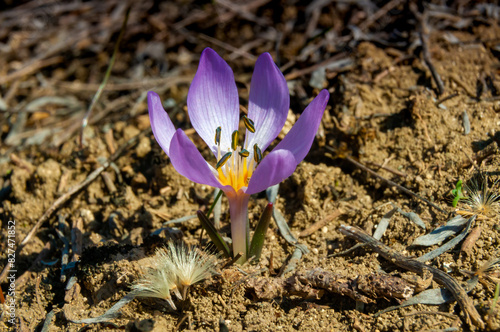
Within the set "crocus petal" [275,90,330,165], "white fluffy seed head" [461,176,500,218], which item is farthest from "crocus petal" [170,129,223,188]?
"white fluffy seed head" [461,176,500,218]

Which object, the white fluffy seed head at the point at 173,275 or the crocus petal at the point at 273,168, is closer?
the crocus petal at the point at 273,168

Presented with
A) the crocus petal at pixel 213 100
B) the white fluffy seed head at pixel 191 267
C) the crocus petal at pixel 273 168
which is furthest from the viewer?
the crocus petal at pixel 213 100

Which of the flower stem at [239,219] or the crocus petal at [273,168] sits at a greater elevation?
the crocus petal at [273,168]

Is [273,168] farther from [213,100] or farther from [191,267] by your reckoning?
[213,100]

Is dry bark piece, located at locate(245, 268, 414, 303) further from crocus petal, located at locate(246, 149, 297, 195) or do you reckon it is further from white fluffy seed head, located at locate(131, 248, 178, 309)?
crocus petal, located at locate(246, 149, 297, 195)

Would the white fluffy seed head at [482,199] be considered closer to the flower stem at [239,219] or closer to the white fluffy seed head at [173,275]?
the flower stem at [239,219]

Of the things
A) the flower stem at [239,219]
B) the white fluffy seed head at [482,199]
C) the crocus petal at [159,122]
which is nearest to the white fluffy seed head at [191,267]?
the flower stem at [239,219]
